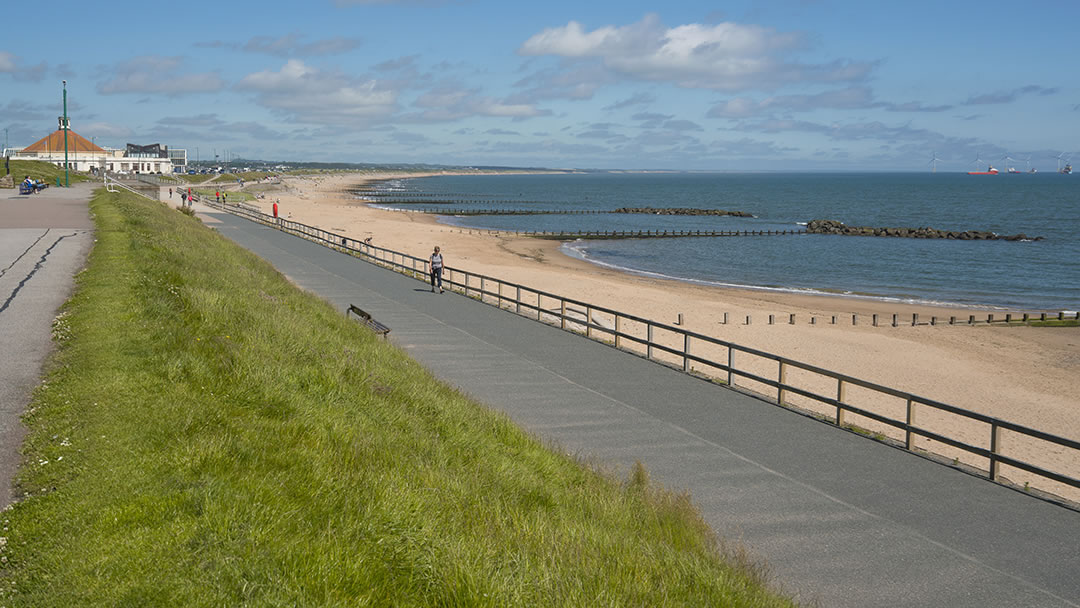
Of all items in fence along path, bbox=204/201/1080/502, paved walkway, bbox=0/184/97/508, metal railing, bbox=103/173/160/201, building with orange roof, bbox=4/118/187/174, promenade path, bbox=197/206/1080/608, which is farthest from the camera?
building with orange roof, bbox=4/118/187/174

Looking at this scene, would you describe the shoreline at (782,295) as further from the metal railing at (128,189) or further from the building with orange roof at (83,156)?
the building with orange roof at (83,156)

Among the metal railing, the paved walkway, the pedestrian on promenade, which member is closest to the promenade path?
the paved walkway

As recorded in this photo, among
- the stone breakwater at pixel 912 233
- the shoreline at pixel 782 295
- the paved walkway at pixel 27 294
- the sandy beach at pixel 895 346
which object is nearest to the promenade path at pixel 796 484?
the sandy beach at pixel 895 346

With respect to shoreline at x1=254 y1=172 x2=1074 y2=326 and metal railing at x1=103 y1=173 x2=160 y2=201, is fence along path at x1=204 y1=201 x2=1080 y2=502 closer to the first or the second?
shoreline at x1=254 y1=172 x2=1074 y2=326

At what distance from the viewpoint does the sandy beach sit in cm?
1941

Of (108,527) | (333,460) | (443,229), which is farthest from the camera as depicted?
(443,229)

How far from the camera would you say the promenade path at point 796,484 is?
812 cm

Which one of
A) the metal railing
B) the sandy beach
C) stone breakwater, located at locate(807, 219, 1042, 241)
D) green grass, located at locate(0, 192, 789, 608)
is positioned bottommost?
the sandy beach

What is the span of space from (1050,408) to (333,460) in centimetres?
1897

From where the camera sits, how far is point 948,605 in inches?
298

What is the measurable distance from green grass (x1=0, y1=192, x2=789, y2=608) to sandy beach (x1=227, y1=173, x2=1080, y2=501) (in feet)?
30.2

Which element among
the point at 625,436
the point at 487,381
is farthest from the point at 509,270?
the point at 625,436

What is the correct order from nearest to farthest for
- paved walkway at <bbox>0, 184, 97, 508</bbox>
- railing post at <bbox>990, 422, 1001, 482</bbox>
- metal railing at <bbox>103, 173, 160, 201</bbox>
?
paved walkway at <bbox>0, 184, 97, 508</bbox> → railing post at <bbox>990, 422, 1001, 482</bbox> → metal railing at <bbox>103, 173, 160, 201</bbox>

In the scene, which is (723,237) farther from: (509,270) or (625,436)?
(625,436)
